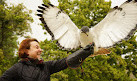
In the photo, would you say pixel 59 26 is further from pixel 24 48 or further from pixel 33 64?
pixel 33 64

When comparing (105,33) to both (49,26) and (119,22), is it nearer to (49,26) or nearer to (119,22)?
(119,22)

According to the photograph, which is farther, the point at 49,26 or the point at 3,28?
the point at 3,28

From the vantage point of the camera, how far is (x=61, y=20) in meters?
3.61

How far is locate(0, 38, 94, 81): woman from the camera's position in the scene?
1622mm

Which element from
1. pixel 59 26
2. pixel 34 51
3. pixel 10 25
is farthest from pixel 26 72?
pixel 10 25

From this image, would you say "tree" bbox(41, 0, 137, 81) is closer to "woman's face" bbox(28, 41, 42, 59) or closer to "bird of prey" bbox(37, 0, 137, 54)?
"bird of prey" bbox(37, 0, 137, 54)

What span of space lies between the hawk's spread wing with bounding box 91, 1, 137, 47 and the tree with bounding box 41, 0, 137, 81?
4.73 metres

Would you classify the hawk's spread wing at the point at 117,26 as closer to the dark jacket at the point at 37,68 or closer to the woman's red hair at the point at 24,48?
the dark jacket at the point at 37,68

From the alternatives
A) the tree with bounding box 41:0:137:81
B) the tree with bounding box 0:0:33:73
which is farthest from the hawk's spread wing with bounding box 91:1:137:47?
the tree with bounding box 0:0:33:73

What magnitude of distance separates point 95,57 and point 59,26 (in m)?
7.76

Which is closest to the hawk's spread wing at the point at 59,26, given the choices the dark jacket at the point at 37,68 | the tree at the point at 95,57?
the dark jacket at the point at 37,68

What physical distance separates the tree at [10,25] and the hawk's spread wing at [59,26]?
9.37 meters

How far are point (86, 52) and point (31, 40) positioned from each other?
31.1 inches

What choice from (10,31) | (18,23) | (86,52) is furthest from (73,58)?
Result: (10,31)
